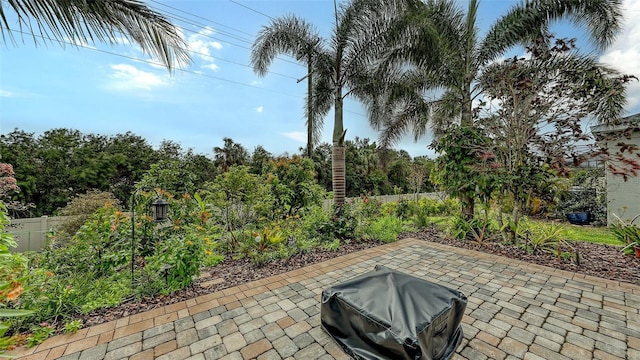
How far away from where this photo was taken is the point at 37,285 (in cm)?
259

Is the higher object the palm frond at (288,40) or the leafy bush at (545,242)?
the palm frond at (288,40)

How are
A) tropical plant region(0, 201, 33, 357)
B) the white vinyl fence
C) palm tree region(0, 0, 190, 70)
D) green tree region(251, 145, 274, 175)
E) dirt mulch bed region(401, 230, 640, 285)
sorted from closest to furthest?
tropical plant region(0, 201, 33, 357)
palm tree region(0, 0, 190, 70)
dirt mulch bed region(401, 230, 640, 285)
the white vinyl fence
green tree region(251, 145, 274, 175)

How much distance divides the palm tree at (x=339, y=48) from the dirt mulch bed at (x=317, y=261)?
240 centimetres

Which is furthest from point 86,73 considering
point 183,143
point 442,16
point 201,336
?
point 442,16

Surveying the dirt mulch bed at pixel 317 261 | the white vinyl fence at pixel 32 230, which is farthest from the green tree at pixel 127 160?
the dirt mulch bed at pixel 317 261

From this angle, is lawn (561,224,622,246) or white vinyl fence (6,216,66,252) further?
white vinyl fence (6,216,66,252)

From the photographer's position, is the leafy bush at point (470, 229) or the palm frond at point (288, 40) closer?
the leafy bush at point (470, 229)

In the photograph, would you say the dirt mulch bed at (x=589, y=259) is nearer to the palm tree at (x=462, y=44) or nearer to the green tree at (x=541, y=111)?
the green tree at (x=541, y=111)

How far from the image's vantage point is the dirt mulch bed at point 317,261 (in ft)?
9.47

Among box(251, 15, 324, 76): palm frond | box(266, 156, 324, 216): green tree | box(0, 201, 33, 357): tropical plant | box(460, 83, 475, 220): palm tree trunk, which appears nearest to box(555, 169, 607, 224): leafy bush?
box(460, 83, 475, 220): palm tree trunk

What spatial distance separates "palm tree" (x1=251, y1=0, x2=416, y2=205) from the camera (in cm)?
627

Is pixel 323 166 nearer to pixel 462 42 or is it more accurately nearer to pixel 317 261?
pixel 462 42

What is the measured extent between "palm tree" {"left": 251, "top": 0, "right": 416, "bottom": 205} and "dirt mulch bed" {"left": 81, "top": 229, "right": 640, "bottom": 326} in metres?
2.40

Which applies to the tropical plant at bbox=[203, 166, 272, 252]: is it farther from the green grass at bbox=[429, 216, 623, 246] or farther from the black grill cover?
the green grass at bbox=[429, 216, 623, 246]
